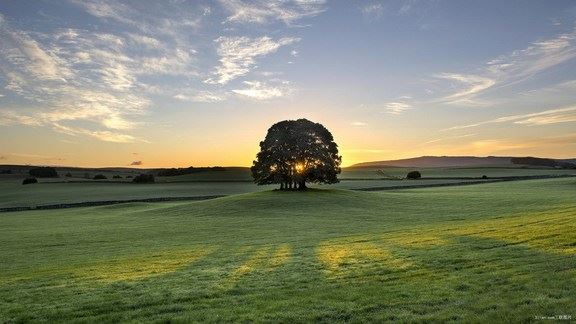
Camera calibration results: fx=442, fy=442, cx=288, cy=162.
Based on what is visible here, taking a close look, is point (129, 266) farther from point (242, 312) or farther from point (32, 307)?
point (242, 312)

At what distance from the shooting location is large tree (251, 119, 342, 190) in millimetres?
77750

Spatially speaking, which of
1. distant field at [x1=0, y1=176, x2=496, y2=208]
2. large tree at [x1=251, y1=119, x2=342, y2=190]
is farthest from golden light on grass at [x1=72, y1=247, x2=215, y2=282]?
distant field at [x1=0, y1=176, x2=496, y2=208]

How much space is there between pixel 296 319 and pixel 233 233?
1014 inches

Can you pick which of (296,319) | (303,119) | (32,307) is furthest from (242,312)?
(303,119)

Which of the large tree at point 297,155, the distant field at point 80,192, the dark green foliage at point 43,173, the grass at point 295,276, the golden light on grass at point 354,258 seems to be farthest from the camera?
the dark green foliage at point 43,173

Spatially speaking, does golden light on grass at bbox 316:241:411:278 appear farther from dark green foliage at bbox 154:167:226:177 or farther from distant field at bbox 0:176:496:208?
dark green foliage at bbox 154:167:226:177

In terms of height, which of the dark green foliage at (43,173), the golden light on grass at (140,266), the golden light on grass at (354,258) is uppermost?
the dark green foliage at (43,173)

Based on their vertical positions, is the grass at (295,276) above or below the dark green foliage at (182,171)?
below

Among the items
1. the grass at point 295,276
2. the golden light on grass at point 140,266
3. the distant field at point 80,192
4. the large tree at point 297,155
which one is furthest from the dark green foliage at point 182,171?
the golden light on grass at point 140,266

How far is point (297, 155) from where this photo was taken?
7731 cm

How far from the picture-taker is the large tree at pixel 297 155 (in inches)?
3061

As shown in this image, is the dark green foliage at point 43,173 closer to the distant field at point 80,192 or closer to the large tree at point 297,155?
the distant field at point 80,192

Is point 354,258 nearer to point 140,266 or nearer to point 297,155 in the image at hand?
point 140,266

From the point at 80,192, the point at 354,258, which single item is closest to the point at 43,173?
the point at 80,192
